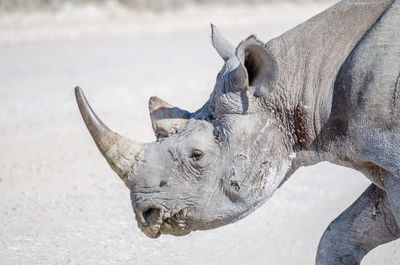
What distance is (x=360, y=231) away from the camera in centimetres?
536

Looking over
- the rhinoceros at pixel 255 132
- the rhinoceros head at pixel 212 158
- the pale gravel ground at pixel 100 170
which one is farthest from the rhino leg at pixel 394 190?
the pale gravel ground at pixel 100 170

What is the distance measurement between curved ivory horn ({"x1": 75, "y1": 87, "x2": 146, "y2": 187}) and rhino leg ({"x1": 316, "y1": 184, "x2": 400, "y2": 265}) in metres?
1.54

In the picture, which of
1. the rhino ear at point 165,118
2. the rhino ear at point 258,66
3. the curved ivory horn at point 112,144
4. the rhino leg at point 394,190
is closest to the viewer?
the rhino leg at point 394,190

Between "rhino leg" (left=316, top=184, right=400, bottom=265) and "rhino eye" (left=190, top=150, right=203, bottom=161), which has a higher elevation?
"rhino eye" (left=190, top=150, right=203, bottom=161)

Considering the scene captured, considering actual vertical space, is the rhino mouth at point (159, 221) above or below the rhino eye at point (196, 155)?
below

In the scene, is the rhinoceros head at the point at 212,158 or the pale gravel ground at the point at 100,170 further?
the pale gravel ground at the point at 100,170

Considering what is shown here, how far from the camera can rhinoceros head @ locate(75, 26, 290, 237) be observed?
15.9ft

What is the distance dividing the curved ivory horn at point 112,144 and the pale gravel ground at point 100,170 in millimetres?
1919

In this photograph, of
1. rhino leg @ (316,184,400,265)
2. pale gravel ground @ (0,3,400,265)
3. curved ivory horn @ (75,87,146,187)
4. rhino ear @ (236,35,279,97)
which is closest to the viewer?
rhino ear @ (236,35,279,97)

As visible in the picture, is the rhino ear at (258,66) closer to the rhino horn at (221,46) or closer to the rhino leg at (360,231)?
the rhino horn at (221,46)

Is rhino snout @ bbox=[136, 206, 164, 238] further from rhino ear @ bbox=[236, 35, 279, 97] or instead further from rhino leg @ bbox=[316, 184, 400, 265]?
rhino leg @ bbox=[316, 184, 400, 265]

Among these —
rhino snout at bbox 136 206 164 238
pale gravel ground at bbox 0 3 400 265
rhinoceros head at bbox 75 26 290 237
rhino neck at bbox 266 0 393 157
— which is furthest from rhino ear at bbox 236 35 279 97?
pale gravel ground at bbox 0 3 400 265

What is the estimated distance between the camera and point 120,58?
15430mm

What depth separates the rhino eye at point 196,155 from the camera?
4.88 m
